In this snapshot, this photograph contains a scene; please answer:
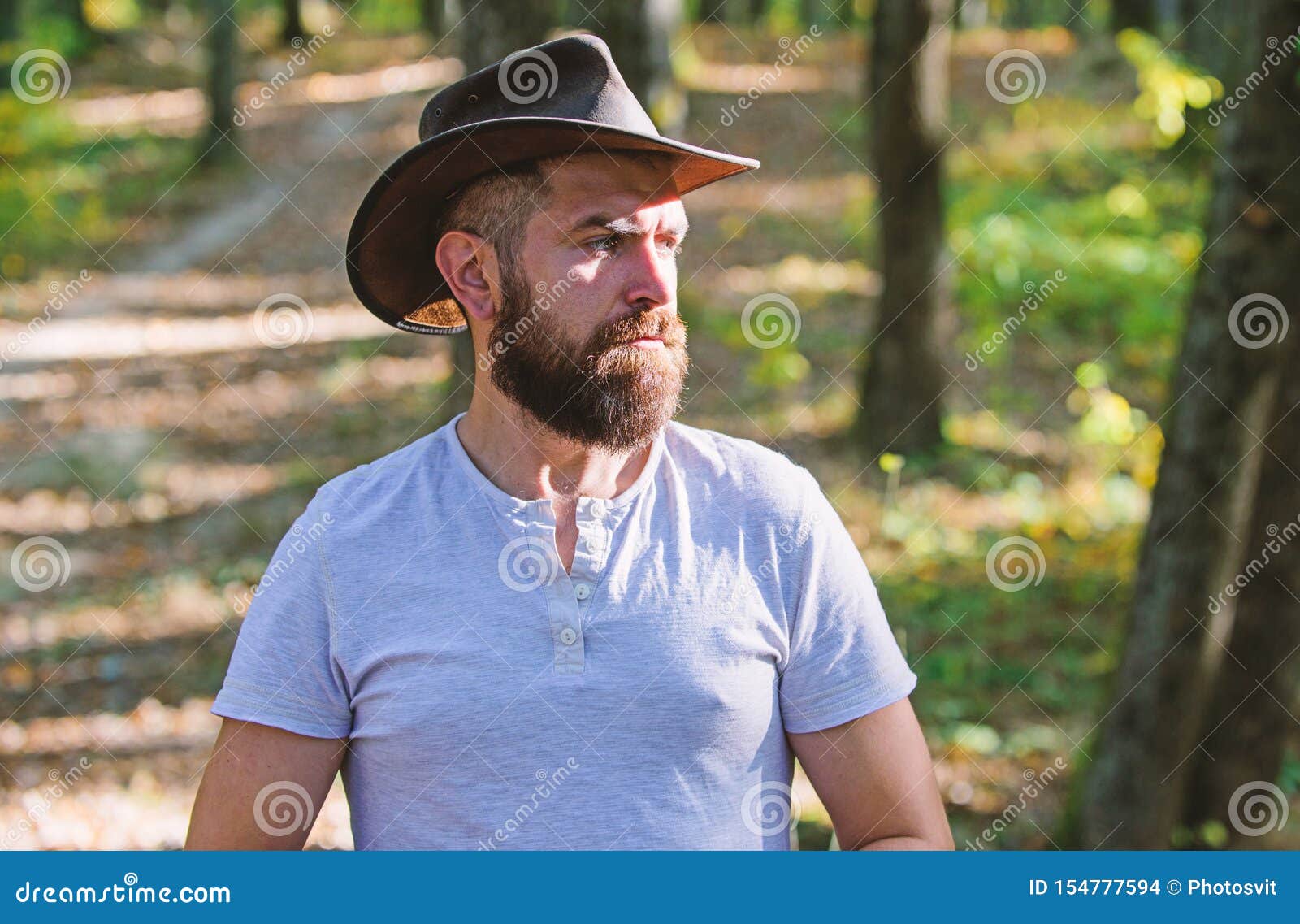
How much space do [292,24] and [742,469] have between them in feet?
93.8

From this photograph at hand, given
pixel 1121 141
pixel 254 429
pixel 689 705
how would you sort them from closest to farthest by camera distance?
pixel 689 705, pixel 254 429, pixel 1121 141

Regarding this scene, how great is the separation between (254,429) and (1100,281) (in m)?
7.89

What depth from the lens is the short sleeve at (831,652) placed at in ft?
7.28

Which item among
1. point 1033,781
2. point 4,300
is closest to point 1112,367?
point 1033,781

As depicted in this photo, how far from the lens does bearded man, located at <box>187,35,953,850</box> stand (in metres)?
2.15

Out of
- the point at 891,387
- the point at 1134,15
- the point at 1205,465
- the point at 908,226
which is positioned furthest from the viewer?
the point at 1134,15

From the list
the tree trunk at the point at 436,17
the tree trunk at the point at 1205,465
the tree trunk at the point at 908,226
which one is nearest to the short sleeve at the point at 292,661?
the tree trunk at the point at 1205,465

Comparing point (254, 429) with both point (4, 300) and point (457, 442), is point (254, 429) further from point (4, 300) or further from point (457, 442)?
point (457, 442)

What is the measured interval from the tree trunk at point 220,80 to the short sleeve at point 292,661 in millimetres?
17175

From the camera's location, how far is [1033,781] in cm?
580

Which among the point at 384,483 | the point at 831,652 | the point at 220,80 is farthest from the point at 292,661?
the point at 220,80

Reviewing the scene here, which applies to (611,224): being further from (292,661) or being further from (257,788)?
(257,788)

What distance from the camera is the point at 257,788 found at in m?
2.16

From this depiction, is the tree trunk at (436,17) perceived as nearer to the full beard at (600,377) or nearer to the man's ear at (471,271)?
the man's ear at (471,271)
